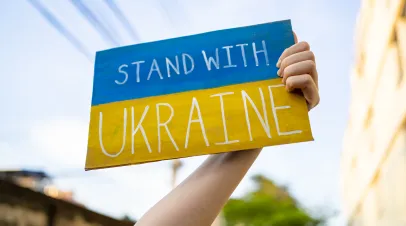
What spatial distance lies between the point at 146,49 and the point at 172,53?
11 cm

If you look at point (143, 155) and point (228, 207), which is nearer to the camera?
point (143, 155)

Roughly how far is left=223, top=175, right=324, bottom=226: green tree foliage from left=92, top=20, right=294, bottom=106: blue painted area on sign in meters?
31.1

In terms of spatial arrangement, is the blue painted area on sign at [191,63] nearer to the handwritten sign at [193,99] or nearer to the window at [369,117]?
the handwritten sign at [193,99]

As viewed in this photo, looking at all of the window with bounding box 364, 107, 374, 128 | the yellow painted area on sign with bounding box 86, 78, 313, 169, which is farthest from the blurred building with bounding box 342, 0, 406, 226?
the yellow painted area on sign with bounding box 86, 78, 313, 169

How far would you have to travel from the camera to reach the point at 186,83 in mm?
1500

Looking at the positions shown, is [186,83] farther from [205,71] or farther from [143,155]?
[143,155]

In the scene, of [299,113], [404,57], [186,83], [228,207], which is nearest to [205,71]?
[186,83]

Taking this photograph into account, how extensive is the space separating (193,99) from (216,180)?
400mm

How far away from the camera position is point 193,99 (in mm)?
1454

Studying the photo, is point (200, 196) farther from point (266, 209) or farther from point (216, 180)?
point (266, 209)

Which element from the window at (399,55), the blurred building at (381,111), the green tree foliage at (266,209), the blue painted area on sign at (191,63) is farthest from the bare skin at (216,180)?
the green tree foliage at (266,209)

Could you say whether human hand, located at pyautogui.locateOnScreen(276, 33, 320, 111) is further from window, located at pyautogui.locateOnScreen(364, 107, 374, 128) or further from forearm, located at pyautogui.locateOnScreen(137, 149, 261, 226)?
window, located at pyautogui.locateOnScreen(364, 107, 374, 128)

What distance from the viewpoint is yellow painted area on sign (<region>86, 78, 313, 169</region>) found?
1.31m

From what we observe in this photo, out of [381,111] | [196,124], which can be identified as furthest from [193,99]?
[381,111]
